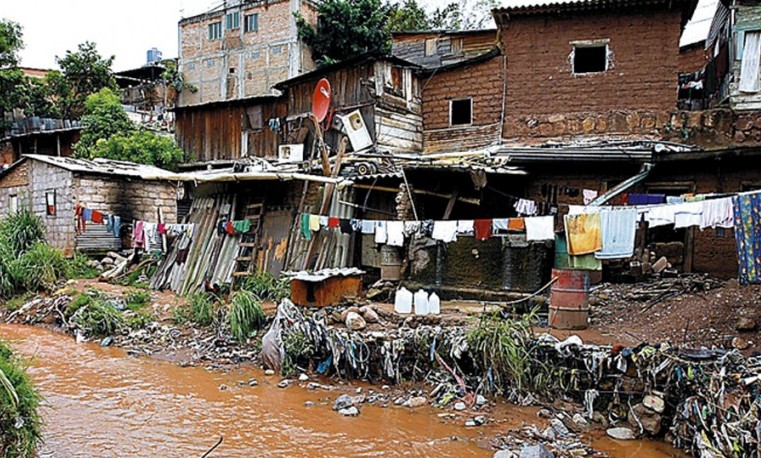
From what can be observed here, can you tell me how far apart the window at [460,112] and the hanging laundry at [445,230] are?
5.63 metres

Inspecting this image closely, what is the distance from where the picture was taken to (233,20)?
27.3m

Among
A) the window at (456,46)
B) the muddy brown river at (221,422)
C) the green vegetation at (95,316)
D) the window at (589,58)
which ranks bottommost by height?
the muddy brown river at (221,422)

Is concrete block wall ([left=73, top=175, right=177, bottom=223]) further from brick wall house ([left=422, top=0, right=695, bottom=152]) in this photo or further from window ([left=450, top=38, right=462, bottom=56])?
window ([left=450, top=38, right=462, bottom=56])

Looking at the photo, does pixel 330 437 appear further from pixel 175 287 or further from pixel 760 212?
pixel 175 287

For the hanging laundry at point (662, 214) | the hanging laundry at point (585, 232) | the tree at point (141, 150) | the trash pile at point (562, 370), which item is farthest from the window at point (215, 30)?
the hanging laundry at point (662, 214)

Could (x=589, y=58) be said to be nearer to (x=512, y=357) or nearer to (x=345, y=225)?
(x=345, y=225)

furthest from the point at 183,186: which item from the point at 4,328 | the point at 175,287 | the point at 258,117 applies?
the point at 4,328

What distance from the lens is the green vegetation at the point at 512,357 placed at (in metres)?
7.16

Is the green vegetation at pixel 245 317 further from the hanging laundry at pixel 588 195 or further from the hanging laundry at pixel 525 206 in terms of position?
the hanging laundry at pixel 588 195

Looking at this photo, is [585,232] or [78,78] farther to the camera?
[78,78]

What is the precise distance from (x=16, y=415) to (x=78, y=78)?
26.1 meters

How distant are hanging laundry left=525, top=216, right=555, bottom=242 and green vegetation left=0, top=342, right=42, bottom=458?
6722mm

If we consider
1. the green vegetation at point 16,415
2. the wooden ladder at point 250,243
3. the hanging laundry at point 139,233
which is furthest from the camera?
the hanging laundry at point 139,233

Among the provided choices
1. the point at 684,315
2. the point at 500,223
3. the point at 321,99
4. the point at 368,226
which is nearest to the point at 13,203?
the point at 321,99
